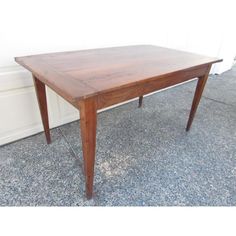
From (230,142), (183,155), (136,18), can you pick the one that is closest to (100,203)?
(183,155)

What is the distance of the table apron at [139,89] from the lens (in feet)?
2.72

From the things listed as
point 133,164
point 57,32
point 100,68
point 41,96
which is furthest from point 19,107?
point 133,164

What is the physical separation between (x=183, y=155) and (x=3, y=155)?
137 centimetres

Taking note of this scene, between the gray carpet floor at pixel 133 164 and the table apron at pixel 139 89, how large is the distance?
602mm

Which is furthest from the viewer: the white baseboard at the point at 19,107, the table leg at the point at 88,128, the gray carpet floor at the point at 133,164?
→ the white baseboard at the point at 19,107

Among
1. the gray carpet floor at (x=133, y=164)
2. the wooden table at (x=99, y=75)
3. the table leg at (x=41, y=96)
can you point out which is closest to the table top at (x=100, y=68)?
the wooden table at (x=99, y=75)

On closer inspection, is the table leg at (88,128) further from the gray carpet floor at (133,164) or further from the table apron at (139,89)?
the gray carpet floor at (133,164)

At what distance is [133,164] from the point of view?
1371 millimetres

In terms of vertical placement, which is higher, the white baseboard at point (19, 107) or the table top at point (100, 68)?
the table top at point (100, 68)

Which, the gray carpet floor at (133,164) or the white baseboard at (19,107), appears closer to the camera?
the gray carpet floor at (133,164)

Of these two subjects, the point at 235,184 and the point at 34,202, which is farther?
the point at 235,184

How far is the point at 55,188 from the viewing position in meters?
1.16

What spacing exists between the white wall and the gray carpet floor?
0.19m

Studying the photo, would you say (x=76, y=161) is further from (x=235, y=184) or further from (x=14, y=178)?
(x=235, y=184)
